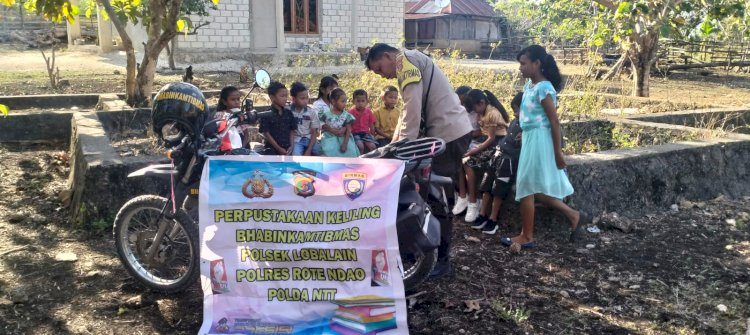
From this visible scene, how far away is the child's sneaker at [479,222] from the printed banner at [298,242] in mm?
2131

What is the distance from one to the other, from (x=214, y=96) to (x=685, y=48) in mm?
22306

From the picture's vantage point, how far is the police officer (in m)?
3.93

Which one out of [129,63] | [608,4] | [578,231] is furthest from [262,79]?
[608,4]

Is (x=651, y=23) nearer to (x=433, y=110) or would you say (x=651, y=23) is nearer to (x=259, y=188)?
(x=433, y=110)

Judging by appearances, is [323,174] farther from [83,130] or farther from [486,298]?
[83,130]

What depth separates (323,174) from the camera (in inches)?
124

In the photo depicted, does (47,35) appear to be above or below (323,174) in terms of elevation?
above

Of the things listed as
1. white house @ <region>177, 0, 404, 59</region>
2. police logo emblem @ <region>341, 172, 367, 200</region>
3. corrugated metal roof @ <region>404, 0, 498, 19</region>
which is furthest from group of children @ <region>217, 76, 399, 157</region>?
corrugated metal roof @ <region>404, 0, 498, 19</region>

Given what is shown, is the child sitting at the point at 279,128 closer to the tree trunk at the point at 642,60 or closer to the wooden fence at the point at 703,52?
the tree trunk at the point at 642,60

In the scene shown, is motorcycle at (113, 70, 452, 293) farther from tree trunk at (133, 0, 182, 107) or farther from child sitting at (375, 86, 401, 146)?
tree trunk at (133, 0, 182, 107)

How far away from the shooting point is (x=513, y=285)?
4016 mm

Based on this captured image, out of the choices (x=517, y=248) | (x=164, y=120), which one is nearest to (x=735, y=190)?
(x=517, y=248)

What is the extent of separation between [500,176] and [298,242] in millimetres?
2326

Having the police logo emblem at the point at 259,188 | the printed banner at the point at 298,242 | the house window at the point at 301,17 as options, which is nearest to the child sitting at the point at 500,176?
the printed banner at the point at 298,242
